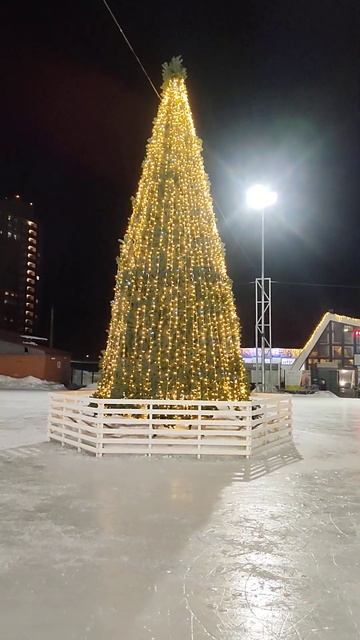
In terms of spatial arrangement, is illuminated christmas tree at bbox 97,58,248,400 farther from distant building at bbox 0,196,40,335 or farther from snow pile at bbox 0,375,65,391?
distant building at bbox 0,196,40,335

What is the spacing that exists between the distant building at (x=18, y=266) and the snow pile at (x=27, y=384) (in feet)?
277

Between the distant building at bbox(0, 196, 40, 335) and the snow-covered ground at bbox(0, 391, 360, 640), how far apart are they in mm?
119680

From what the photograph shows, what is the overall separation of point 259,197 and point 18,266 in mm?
115721

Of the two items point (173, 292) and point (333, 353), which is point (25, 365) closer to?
point (333, 353)

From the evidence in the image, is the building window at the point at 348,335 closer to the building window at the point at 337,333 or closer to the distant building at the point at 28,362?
the building window at the point at 337,333

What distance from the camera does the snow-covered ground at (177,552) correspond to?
11.8 ft

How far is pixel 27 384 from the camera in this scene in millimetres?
40000

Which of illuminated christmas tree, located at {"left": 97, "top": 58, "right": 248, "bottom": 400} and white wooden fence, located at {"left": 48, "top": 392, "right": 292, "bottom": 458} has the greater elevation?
illuminated christmas tree, located at {"left": 97, "top": 58, "right": 248, "bottom": 400}

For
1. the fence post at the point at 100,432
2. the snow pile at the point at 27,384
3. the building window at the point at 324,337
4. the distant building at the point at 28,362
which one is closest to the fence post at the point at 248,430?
the fence post at the point at 100,432

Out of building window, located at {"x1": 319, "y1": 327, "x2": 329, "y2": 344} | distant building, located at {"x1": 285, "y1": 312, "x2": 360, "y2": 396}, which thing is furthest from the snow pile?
building window, located at {"x1": 319, "y1": 327, "x2": 329, "y2": 344}

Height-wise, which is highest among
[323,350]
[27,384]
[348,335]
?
[348,335]

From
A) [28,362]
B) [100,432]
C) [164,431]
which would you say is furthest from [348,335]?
[100,432]

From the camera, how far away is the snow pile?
39.3 m

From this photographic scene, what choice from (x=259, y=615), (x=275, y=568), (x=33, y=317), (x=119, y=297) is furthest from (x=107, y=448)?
(x=33, y=317)
